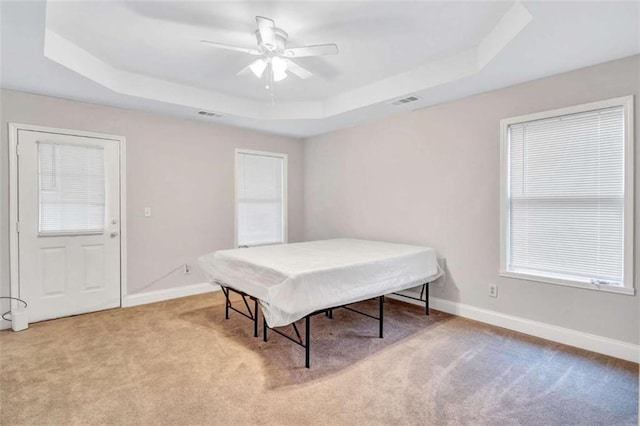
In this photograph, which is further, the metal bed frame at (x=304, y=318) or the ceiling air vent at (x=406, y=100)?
the ceiling air vent at (x=406, y=100)

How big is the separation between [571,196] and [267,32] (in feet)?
9.28

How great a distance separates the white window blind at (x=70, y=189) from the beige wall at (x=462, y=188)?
3.08 meters

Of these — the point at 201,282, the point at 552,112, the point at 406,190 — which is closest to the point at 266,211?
the point at 201,282

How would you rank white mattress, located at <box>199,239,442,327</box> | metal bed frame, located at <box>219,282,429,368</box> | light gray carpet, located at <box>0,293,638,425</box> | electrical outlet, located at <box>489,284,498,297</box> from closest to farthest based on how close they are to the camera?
light gray carpet, located at <box>0,293,638,425</box> → white mattress, located at <box>199,239,442,327</box> → metal bed frame, located at <box>219,282,429,368</box> → electrical outlet, located at <box>489,284,498,297</box>

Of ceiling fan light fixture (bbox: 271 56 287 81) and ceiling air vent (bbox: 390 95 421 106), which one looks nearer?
ceiling fan light fixture (bbox: 271 56 287 81)

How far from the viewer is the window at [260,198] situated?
4.96m

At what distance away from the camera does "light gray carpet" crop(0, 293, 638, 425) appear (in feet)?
6.23

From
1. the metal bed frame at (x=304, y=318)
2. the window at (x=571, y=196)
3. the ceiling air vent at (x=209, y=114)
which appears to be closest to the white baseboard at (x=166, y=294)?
the metal bed frame at (x=304, y=318)

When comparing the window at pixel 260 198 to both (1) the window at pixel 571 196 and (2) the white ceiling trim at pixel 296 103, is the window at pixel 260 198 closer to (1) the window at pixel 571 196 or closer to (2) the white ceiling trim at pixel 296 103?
(2) the white ceiling trim at pixel 296 103

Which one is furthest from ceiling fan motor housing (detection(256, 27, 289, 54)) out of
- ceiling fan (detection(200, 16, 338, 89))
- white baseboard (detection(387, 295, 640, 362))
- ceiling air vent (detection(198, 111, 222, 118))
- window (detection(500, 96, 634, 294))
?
white baseboard (detection(387, 295, 640, 362))

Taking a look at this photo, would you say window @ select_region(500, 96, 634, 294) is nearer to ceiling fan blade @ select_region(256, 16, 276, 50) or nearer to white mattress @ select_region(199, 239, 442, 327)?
white mattress @ select_region(199, 239, 442, 327)

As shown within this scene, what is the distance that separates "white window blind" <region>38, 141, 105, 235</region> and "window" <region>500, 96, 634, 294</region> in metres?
4.38

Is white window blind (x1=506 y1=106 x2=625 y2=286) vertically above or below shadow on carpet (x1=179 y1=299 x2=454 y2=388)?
above

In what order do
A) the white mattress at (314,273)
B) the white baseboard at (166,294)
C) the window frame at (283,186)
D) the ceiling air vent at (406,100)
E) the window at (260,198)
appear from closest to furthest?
1. the white mattress at (314,273)
2. the ceiling air vent at (406,100)
3. the white baseboard at (166,294)
4. the window frame at (283,186)
5. the window at (260,198)
